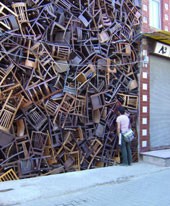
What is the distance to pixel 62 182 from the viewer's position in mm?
7379

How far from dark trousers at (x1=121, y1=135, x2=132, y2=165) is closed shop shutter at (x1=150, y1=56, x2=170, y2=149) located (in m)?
1.64

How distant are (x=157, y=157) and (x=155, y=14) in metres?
5.06

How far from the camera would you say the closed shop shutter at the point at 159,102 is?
1100 centimetres

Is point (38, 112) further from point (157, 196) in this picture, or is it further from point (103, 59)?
point (157, 196)

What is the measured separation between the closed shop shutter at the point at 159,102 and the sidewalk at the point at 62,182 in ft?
6.26

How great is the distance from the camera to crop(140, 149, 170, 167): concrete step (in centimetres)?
966

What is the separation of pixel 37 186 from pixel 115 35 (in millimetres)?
5282

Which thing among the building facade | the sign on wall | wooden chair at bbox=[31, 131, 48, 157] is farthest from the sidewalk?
the sign on wall

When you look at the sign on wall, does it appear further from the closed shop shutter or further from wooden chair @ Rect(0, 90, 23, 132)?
wooden chair @ Rect(0, 90, 23, 132)

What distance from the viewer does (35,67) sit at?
812cm

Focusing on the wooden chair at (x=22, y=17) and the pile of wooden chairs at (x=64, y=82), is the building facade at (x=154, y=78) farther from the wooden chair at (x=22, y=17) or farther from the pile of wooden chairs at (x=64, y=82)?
the wooden chair at (x=22, y=17)

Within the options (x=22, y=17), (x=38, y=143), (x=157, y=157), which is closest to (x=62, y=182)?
(x=38, y=143)

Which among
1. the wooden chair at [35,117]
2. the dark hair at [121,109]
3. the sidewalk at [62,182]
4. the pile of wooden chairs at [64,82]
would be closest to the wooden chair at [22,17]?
the pile of wooden chairs at [64,82]

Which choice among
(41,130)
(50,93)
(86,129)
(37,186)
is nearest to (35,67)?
(50,93)
